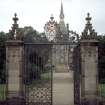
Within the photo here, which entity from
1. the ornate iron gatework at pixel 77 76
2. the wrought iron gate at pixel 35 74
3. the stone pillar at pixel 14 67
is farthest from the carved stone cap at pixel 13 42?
the ornate iron gatework at pixel 77 76

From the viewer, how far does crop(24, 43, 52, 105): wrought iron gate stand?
1891 cm

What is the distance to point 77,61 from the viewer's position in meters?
19.0

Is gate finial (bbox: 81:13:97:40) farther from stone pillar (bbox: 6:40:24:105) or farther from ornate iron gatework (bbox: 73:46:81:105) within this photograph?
stone pillar (bbox: 6:40:24:105)

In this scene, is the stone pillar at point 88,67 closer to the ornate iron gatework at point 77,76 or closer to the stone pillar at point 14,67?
the ornate iron gatework at point 77,76

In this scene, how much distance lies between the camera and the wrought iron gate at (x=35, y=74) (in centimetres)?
1891

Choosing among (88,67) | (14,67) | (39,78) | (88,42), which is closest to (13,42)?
(14,67)

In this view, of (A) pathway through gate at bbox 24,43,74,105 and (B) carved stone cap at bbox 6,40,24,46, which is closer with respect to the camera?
(B) carved stone cap at bbox 6,40,24,46

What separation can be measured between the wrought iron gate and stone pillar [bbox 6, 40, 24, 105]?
41 cm

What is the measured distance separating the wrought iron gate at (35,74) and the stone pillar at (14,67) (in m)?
0.41

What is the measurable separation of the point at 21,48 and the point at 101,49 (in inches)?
275

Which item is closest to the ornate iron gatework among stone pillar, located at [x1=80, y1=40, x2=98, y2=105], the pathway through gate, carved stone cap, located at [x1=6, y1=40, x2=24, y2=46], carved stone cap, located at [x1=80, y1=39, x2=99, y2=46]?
stone pillar, located at [x1=80, y1=40, x2=98, y2=105]

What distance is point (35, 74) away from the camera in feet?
66.4

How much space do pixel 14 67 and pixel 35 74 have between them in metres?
2.09

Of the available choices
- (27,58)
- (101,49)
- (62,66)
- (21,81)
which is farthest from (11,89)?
(62,66)
